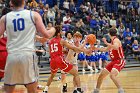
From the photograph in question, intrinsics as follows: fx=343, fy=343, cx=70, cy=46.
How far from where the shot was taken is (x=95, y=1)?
23781 mm

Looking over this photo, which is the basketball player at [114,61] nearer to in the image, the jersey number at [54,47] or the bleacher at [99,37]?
the jersey number at [54,47]

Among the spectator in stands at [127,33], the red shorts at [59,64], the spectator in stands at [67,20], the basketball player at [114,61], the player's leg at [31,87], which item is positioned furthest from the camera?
the spectator in stands at [127,33]

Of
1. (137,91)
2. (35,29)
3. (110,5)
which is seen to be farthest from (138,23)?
(35,29)

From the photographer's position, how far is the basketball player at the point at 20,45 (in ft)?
14.4

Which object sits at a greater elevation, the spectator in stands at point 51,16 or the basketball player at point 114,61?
the spectator in stands at point 51,16

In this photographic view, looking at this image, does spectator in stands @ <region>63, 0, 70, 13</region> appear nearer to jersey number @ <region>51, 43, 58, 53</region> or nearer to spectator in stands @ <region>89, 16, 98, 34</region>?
spectator in stands @ <region>89, 16, 98, 34</region>

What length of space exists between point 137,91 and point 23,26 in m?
5.98

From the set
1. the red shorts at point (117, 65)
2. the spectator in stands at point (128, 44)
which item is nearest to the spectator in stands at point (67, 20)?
the spectator in stands at point (128, 44)

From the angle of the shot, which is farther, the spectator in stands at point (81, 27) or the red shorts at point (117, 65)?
the spectator in stands at point (81, 27)

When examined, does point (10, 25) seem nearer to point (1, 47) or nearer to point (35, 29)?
point (35, 29)

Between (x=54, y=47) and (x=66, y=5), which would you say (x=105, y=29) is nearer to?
(x=66, y=5)

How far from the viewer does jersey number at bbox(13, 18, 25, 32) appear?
4406 millimetres

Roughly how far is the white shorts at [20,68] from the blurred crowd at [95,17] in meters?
13.1

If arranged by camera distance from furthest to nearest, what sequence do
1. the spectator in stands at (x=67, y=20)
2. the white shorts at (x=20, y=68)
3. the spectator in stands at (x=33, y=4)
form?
the spectator in stands at (x=67, y=20)
the spectator in stands at (x=33, y=4)
the white shorts at (x=20, y=68)
